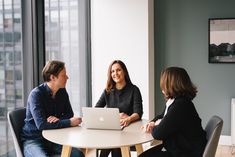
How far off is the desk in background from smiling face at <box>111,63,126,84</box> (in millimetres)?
634

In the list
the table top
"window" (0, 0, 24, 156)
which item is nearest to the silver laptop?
the table top

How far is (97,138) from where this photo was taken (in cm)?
242

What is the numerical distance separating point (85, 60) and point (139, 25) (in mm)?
950

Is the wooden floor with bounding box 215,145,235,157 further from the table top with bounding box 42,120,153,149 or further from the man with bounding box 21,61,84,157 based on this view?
the man with bounding box 21,61,84,157

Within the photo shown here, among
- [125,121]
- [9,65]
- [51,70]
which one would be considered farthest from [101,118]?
[9,65]

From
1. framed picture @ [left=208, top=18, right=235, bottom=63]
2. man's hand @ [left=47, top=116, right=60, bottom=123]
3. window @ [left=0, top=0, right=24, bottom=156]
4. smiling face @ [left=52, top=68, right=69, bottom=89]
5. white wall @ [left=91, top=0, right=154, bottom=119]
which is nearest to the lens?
man's hand @ [left=47, top=116, right=60, bottom=123]

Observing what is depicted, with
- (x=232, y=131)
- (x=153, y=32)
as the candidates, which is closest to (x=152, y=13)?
(x=153, y=32)

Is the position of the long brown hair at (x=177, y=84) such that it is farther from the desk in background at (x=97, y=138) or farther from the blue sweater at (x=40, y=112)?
the blue sweater at (x=40, y=112)

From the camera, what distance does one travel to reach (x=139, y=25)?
4730 mm

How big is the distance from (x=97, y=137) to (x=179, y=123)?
1.95ft

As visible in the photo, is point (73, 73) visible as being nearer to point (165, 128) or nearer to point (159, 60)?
point (159, 60)

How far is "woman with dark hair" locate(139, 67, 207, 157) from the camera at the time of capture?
7.82 ft

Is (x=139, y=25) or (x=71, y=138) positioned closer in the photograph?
(x=71, y=138)

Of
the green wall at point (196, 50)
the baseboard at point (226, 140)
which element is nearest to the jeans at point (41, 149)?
the green wall at point (196, 50)
